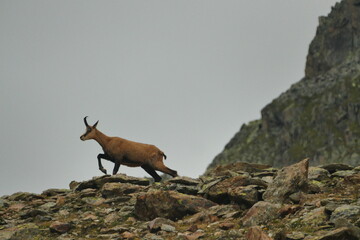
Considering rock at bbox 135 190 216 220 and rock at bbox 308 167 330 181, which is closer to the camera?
rock at bbox 135 190 216 220

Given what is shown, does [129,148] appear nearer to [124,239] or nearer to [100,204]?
[100,204]

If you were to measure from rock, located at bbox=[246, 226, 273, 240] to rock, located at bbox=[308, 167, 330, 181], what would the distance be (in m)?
7.35

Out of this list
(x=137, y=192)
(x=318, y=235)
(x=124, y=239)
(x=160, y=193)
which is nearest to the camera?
(x=318, y=235)

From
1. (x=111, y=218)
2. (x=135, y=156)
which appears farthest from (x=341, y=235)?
(x=135, y=156)

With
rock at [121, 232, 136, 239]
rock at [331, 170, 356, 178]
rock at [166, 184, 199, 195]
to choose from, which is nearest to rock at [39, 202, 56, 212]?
rock at [166, 184, 199, 195]

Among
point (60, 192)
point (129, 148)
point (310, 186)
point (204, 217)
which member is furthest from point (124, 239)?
point (129, 148)

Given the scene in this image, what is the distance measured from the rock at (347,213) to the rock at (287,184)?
2512 mm

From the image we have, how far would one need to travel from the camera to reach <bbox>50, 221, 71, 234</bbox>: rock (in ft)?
56.9

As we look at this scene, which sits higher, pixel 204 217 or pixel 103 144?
pixel 103 144

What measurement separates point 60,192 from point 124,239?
30.7 feet

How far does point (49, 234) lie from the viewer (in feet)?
57.0

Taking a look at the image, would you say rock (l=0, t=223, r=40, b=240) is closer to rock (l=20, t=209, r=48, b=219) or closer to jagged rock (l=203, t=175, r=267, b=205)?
rock (l=20, t=209, r=48, b=219)

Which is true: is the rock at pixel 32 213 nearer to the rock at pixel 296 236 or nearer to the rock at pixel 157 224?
the rock at pixel 157 224

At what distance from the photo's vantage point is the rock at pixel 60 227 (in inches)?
683
